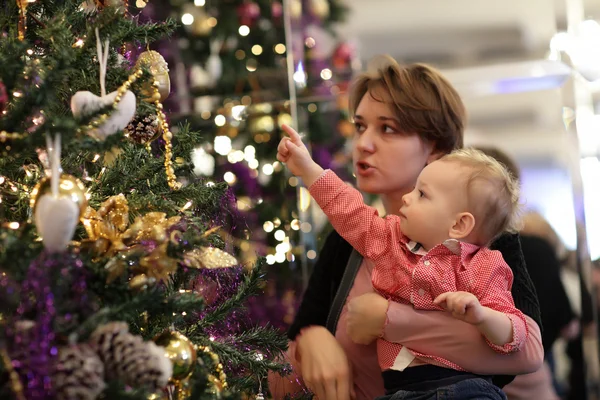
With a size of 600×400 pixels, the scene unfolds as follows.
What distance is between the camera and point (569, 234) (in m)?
2.93

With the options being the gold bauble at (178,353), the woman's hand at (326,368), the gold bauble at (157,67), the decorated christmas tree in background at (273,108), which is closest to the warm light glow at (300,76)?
the decorated christmas tree in background at (273,108)

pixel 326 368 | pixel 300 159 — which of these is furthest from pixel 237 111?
pixel 326 368

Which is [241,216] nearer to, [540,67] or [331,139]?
[331,139]

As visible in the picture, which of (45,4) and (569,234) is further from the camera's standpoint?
(569,234)

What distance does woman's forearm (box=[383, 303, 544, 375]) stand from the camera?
4.48ft

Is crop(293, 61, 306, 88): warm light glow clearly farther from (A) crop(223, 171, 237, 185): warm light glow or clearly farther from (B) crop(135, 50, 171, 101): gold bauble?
(B) crop(135, 50, 171, 101): gold bauble

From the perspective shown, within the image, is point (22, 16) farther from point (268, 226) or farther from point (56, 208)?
point (268, 226)

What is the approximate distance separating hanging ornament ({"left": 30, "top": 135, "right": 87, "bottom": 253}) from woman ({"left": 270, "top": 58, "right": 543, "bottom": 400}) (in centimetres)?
71

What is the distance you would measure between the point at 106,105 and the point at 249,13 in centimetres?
239

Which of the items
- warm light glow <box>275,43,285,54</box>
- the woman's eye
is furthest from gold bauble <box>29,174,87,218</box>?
warm light glow <box>275,43,285,54</box>

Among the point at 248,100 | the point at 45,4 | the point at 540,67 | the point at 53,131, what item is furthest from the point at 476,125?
the point at 53,131

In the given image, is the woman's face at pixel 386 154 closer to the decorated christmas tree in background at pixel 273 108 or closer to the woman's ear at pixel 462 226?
the woman's ear at pixel 462 226

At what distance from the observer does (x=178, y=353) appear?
102 cm

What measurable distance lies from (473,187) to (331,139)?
1755 mm
